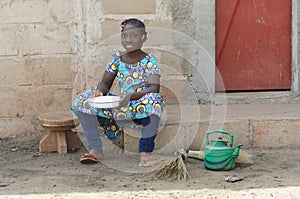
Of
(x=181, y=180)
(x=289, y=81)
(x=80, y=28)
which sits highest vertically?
(x=80, y=28)

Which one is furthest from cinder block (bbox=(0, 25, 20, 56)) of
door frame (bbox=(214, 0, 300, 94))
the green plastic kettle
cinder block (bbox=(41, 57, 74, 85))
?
door frame (bbox=(214, 0, 300, 94))

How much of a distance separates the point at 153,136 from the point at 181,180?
49cm

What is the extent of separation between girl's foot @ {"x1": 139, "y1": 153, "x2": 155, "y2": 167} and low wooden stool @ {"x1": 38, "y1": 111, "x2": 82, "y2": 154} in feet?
2.35

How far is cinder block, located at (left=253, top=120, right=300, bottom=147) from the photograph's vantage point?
16.1 ft

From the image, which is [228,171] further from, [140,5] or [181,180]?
[140,5]

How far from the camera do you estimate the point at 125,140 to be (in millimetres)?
4801

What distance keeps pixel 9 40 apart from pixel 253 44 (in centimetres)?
231

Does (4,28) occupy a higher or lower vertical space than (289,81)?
higher

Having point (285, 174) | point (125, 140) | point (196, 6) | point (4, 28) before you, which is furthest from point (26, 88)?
point (285, 174)

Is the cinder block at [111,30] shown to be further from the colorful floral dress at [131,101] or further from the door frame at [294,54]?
the door frame at [294,54]

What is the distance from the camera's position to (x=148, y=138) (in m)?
4.50

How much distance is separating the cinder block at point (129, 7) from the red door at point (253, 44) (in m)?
0.72

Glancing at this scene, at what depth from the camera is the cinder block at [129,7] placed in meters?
5.21

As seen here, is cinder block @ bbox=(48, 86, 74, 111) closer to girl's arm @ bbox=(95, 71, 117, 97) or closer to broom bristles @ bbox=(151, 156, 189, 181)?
girl's arm @ bbox=(95, 71, 117, 97)
